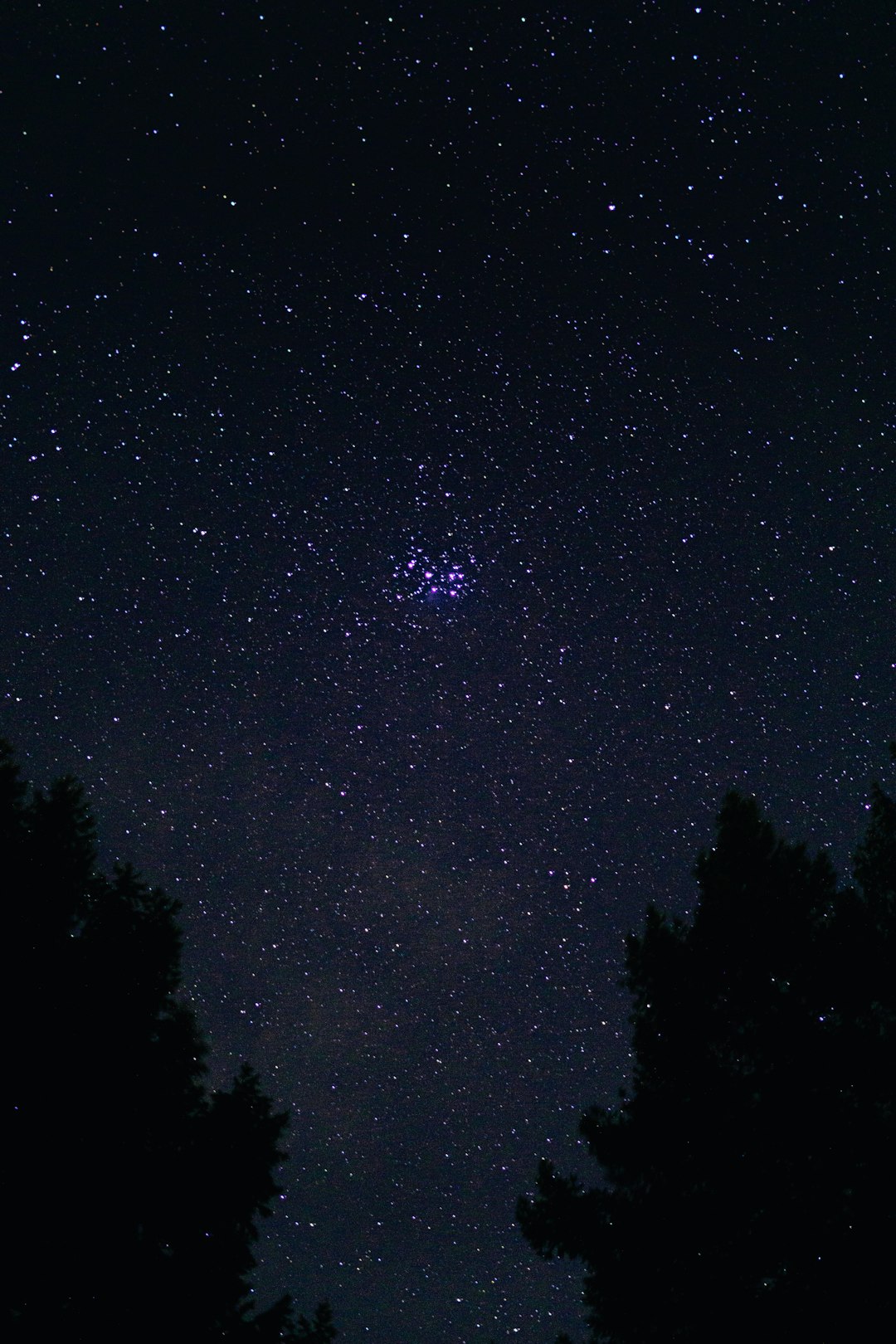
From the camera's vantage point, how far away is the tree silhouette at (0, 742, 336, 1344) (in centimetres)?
486

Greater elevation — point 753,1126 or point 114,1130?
point 753,1126

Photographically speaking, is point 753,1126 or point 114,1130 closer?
point 114,1130

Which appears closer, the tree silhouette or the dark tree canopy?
the tree silhouette

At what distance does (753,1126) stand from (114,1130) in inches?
173

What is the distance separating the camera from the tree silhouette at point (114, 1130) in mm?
4863

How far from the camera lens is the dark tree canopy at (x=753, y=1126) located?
6012mm

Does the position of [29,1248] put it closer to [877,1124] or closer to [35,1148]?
[35,1148]

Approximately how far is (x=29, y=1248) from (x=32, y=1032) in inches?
42.5

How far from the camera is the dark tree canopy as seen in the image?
6.01 metres

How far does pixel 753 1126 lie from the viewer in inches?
259

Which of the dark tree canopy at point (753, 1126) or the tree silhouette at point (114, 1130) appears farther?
the dark tree canopy at point (753, 1126)

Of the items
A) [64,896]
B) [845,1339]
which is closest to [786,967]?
[845,1339]

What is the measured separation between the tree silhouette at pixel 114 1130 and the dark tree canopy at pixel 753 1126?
242 centimetres

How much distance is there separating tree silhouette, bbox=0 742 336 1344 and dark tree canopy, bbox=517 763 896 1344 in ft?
7.94
